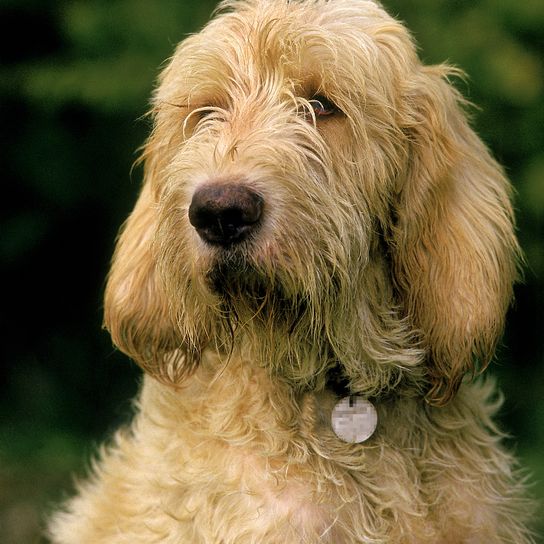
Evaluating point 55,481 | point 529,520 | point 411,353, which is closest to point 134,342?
point 411,353

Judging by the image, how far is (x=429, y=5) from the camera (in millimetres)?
5898

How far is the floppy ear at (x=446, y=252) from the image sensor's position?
3.04 metres

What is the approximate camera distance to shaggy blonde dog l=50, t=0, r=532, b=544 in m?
2.94

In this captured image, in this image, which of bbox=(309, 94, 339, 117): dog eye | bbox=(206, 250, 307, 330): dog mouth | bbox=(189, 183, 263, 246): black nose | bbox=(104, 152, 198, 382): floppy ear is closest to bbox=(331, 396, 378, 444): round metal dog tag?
bbox=(206, 250, 307, 330): dog mouth

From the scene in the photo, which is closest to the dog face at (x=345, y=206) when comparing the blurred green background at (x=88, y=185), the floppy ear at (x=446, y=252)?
the floppy ear at (x=446, y=252)

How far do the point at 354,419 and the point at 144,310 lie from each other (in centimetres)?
76

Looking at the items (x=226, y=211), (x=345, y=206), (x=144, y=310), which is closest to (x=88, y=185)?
(x=144, y=310)

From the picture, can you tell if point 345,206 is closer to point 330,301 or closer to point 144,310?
point 330,301

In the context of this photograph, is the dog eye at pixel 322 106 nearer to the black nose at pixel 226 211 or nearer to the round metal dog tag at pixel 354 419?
the black nose at pixel 226 211

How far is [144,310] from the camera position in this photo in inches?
131

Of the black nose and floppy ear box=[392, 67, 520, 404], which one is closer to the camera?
the black nose

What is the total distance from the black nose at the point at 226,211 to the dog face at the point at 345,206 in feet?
0.32

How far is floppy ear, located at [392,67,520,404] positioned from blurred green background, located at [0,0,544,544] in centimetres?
Result: 254

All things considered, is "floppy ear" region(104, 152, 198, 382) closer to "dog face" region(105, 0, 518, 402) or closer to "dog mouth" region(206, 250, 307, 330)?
"dog face" region(105, 0, 518, 402)
